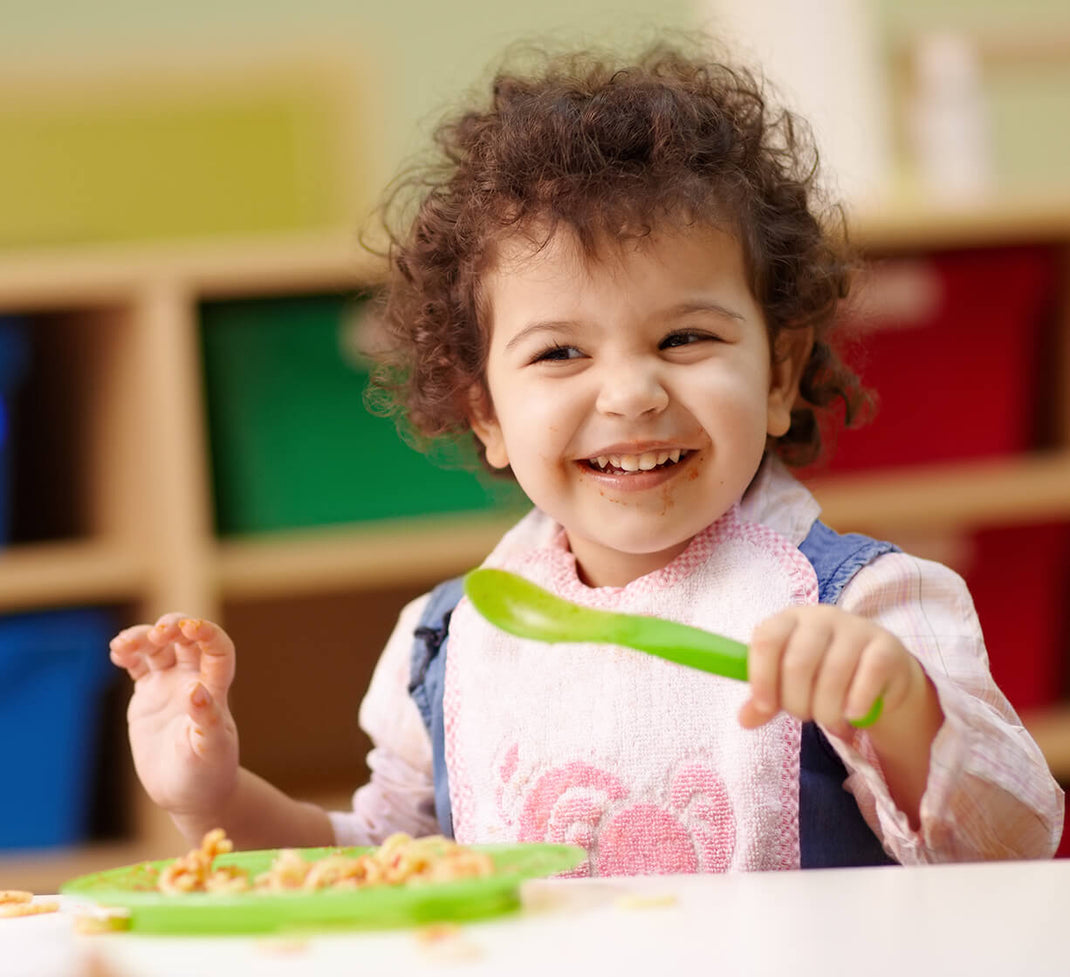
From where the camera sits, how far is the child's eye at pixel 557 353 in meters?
0.78

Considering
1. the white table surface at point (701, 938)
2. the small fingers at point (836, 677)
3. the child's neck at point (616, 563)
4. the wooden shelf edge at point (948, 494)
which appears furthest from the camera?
the wooden shelf edge at point (948, 494)

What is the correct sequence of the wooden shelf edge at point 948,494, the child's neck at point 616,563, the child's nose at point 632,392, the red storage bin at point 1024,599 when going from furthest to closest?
1. the red storage bin at point 1024,599
2. the wooden shelf edge at point 948,494
3. the child's neck at point 616,563
4. the child's nose at point 632,392

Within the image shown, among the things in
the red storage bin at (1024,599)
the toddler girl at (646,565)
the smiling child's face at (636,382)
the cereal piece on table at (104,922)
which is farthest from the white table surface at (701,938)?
the red storage bin at (1024,599)

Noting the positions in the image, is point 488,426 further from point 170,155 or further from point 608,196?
point 170,155

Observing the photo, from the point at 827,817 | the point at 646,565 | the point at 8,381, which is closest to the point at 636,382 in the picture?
the point at 646,565

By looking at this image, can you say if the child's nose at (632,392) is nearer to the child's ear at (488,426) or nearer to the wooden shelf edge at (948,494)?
the child's ear at (488,426)

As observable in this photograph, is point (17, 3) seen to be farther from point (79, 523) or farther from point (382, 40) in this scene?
point (79, 523)

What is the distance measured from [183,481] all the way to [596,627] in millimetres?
1107

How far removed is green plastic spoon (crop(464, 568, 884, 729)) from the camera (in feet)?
1.99

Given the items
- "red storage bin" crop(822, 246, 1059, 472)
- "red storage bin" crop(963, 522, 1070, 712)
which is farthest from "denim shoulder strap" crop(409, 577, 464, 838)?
"red storage bin" crop(963, 522, 1070, 712)

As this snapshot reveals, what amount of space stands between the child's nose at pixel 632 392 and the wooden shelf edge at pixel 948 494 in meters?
1.11

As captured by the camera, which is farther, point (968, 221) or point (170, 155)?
point (170, 155)

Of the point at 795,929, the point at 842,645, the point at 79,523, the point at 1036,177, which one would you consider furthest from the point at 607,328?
the point at 1036,177

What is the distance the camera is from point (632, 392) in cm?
74
